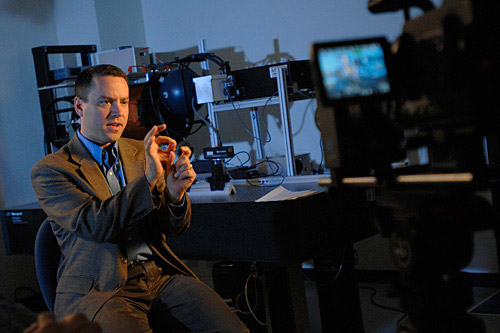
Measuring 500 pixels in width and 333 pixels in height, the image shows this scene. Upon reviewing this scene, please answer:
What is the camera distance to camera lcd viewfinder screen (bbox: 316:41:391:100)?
867mm

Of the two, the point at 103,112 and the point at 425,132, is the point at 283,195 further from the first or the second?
the point at 425,132

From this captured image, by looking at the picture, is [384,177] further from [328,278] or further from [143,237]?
[328,278]

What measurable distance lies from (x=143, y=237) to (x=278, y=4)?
7.62 ft

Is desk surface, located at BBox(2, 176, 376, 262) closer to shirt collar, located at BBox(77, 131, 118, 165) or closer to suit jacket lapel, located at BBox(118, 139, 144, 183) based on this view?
suit jacket lapel, located at BBox(118, 139, 144, 183)

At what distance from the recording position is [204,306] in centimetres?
178

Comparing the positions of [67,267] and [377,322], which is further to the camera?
[377,322]

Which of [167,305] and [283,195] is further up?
[283,195]

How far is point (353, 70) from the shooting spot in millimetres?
878

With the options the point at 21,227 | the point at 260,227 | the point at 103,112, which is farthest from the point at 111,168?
the point at 21,227

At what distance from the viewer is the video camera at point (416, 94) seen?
30.0 inches

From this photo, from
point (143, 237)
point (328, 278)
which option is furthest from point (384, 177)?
point (328, 278)

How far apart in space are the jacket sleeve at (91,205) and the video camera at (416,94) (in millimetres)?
986

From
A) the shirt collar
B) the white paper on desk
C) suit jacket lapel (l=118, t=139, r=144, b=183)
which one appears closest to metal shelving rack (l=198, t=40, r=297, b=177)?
the white paper on desk

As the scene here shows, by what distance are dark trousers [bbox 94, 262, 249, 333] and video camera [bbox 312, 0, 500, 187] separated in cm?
100
